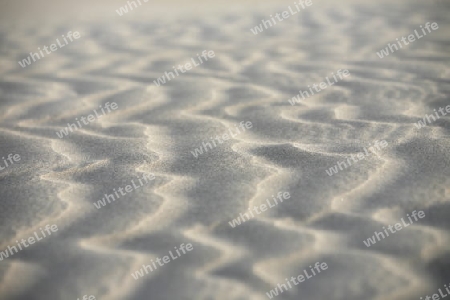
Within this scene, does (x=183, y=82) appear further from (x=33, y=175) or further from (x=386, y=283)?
(x=386, y=283)

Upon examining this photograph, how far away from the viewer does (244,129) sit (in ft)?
6.69

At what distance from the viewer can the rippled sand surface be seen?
3.87 feet

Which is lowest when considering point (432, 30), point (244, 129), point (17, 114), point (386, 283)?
point (432, 30)

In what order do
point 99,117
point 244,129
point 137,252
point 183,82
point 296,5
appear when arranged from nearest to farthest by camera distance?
point 137,252, point 244,129, point 99,117, point 183,82, point 296,5

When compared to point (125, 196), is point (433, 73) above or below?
below

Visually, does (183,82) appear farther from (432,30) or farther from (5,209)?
(432,30)

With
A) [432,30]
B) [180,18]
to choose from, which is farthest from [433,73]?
[180,18]

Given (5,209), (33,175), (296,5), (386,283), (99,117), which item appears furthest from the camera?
(296,5)

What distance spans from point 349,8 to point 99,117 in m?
3.75

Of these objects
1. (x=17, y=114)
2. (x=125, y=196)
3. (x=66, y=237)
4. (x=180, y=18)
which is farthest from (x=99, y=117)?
(x=180, y=18)

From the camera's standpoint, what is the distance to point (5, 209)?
1.45 metres

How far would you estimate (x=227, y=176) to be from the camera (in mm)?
1606

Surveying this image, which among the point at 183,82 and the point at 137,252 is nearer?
the point at 137,252

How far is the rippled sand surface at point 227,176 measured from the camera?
1181mm
